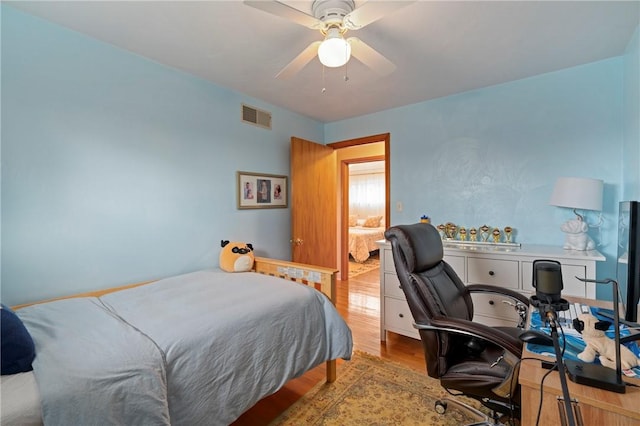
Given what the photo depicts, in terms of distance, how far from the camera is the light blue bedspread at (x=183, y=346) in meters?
1.03

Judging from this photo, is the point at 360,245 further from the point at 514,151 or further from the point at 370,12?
the point at 370,12

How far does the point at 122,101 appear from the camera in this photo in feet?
6.76

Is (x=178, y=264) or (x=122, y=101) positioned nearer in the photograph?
(x=122, y=101)

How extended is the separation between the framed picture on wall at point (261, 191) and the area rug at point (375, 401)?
1.80m

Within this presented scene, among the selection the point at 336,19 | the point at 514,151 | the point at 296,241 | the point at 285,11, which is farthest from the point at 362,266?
the point at 285,11

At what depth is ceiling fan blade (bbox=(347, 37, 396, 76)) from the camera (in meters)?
1.56

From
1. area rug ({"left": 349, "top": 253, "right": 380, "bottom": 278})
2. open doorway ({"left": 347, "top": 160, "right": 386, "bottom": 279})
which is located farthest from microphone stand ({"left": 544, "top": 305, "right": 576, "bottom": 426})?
open doorway ({"left": 347, "top": 160, "right": 386, "bottom": 279})

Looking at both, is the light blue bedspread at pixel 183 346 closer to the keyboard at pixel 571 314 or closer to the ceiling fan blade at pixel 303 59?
the keyboard at pixel 571 314

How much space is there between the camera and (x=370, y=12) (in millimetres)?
1339

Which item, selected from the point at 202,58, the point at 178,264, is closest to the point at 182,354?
the point at 178,264

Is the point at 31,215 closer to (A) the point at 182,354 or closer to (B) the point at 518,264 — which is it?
(A) the point at 182,354

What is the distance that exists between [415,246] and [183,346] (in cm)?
126

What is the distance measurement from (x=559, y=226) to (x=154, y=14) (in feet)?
11.2

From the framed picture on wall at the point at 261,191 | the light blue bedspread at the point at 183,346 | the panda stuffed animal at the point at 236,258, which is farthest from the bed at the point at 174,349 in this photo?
the framed picture on wall at the point at 261,191
